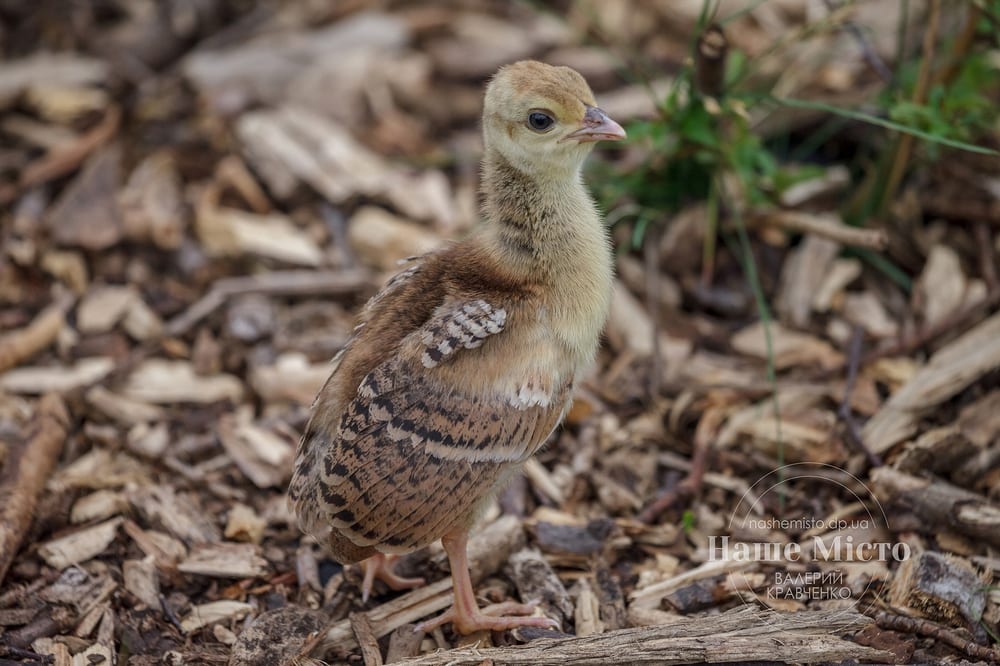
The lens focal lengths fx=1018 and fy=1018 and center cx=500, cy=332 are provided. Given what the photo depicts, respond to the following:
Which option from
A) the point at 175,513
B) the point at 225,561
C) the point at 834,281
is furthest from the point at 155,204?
the point at 834,281

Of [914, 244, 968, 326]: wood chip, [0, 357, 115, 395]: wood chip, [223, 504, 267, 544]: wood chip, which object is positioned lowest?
[223, 504, 267, 544]: wood chip

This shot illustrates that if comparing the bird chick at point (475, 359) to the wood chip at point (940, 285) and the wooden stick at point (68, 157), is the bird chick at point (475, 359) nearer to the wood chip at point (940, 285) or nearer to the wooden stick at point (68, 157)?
the wood chip at point (940, 285)

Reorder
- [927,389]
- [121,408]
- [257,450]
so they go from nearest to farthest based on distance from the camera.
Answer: [927,389], [257,450], [121,408]

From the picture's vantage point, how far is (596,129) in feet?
10.5

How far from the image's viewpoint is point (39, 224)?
480 centimetres

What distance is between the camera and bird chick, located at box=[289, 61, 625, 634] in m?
2.93

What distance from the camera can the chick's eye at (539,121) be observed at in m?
3.17

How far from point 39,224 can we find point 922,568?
4.05 metres

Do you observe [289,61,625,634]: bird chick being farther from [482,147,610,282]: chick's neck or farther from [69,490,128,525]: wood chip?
[69,490,128,525]: wood chip

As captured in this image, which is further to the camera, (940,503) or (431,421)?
(940,503)

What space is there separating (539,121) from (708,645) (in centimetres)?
164

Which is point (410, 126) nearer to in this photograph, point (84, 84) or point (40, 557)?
point (84, 84)

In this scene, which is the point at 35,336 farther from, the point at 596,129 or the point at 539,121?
the point at 596,129

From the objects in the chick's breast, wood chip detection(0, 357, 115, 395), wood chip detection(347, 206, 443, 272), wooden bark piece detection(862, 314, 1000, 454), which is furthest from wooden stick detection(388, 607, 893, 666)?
wood chip detection(347, 206, 443, 272)
